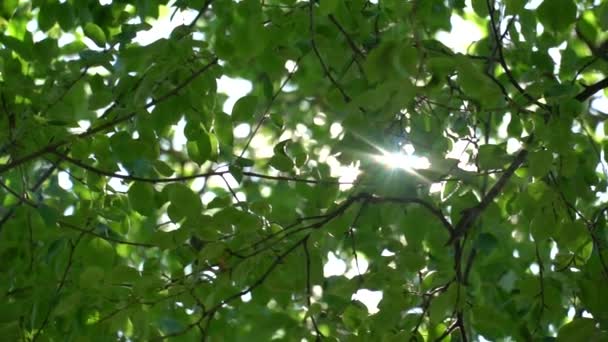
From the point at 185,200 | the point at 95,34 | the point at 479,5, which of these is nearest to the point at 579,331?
the point at 185,200

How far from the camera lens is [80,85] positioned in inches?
132

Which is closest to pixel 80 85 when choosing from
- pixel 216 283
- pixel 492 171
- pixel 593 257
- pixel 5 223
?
pixel 5 223

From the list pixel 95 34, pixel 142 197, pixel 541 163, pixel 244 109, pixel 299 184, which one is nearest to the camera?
pixel 541 163

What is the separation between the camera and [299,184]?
3.13m

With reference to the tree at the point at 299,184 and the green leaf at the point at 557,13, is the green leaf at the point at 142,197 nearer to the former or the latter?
the tree at the point at 299,184

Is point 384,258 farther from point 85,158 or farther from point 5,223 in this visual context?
point 5,223

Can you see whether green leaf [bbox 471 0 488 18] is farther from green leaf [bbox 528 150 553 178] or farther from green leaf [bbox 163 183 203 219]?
green leaf [bbox 163 183 203 219]

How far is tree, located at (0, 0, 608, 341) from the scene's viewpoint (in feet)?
8.03

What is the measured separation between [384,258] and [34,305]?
94 cm

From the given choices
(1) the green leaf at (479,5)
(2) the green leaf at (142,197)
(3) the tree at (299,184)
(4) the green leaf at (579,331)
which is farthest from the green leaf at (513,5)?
(2) the green leaf at (142,197)

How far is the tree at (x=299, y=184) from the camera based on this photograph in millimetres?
2447

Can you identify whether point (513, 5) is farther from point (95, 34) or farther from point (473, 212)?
point (95, 34)

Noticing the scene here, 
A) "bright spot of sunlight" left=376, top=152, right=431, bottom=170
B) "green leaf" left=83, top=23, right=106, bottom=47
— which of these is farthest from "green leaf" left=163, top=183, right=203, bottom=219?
"green leaf" left=83, top=23, right=106, bottom=47

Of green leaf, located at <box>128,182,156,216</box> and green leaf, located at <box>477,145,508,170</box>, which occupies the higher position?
green leaf, located at <box>128,182,156,216</box>
